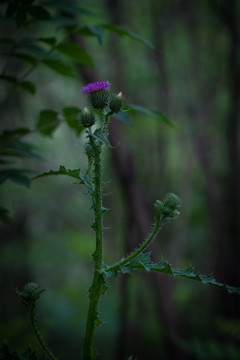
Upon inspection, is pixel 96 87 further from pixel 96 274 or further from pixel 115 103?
pixel 96 274

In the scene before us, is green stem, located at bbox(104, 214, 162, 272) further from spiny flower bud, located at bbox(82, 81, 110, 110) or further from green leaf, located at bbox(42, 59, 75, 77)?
green leaf, located at bbox(42, 59, 75, 77)

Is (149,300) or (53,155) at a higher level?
(53,155)

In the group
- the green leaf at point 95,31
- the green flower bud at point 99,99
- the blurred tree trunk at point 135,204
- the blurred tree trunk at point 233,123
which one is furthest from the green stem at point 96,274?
the blurred tree trunk at point 233,123

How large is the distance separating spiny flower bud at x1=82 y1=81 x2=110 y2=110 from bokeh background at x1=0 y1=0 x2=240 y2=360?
2519 millimetres

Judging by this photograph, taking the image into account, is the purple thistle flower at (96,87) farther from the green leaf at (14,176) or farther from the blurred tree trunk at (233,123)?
the blurred tree trunk at (233,123)

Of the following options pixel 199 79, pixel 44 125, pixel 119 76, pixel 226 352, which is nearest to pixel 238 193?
pixel 199 79

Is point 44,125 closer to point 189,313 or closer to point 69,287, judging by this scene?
point 189,313

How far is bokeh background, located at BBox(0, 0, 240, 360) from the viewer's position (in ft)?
17.3

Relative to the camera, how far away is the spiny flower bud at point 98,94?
149 cm

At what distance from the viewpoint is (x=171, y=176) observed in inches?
296

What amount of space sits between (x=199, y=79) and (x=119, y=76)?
1474mm

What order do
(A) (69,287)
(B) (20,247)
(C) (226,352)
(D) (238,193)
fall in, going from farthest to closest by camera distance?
(A) (69,287) → (B) (20,247) → (D) (238,193) → (C) (226,352)

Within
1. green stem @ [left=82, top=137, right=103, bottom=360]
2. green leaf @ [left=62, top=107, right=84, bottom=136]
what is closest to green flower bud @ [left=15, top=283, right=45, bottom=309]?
green stem @ [left=82, top=137, right=103, bottom=360]

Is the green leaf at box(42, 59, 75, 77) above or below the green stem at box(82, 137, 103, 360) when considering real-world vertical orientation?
above
